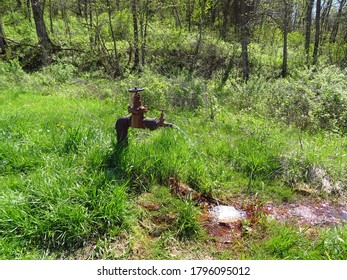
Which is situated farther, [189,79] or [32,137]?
[189,79]

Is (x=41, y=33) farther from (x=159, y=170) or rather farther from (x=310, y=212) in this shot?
(x=310, y=212)

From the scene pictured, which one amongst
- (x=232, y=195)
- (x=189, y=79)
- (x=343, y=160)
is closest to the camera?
(x=232, y=195)

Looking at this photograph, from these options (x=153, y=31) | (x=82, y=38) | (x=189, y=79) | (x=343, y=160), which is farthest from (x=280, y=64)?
(x=343, y=160)

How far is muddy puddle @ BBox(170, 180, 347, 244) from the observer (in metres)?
2.04

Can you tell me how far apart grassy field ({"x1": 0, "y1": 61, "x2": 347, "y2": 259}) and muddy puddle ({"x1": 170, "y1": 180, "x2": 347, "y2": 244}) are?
5 cm

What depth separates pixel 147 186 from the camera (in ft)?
7.67

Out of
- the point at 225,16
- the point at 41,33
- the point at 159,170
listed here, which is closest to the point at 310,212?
the point at 159,170

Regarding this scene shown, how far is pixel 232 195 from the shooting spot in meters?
2.43

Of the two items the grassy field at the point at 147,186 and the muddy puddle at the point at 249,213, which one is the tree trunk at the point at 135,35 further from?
the muddy puddle at the point at 249,213

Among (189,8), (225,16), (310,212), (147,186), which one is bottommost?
(310,212)

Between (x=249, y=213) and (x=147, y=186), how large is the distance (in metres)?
0.92

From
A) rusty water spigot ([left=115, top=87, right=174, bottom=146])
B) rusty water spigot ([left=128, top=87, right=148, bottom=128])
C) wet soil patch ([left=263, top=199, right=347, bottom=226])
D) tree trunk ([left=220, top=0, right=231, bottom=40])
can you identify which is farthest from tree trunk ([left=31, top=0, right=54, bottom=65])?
wet soil patch ([left=263, top=199, right=347, bottom=226])

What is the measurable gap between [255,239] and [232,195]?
559 mm

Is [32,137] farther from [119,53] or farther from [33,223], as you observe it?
[119,53]
